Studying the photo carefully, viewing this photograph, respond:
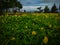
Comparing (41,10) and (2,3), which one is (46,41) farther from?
(2,3)

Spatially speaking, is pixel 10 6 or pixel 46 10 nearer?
pixel 46 10

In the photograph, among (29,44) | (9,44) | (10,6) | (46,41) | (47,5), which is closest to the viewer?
(46,41)

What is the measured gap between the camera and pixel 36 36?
260cm

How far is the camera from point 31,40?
2555 millimetres

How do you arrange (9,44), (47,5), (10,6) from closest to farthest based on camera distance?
(9,44) → (47,5) → (10,6)

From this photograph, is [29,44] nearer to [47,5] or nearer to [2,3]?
[47,5]

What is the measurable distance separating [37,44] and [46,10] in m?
5.59

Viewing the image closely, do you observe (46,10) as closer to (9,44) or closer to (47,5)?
(47,5)

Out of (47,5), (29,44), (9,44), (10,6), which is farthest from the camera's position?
(10,6)

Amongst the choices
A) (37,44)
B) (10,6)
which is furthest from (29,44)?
(10,6)

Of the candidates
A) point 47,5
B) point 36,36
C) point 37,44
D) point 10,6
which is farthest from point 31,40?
point 10,6

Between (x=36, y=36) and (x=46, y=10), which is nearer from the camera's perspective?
(x=36, y=36)

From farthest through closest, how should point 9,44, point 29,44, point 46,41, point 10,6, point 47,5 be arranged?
point 10,6, point 47,5, point 9,44, point 29,44, point 46,41

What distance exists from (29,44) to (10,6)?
1014cm
